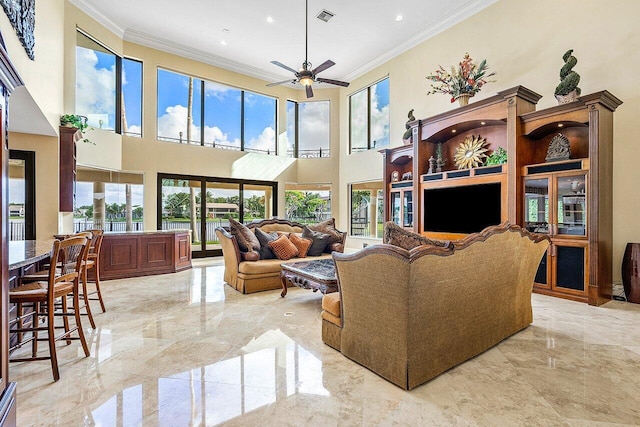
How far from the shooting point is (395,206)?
6934 millimetres

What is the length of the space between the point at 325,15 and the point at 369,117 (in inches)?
120

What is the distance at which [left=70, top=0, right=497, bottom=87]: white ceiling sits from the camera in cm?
592

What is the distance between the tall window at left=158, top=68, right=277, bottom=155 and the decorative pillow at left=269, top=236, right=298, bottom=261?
4.48 m

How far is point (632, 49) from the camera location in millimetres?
4180

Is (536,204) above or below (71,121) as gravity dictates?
below

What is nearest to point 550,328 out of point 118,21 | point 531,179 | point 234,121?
point 531,179

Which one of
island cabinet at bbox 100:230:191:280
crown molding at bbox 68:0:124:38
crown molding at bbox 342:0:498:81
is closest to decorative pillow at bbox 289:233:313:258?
island cabinet at bbox 100:230:191:280

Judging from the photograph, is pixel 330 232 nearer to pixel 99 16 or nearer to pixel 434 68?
pixel 434 68

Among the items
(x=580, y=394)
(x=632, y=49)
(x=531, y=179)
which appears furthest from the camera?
(x=531, y=179)

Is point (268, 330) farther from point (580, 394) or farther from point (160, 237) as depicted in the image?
point (160, 237)

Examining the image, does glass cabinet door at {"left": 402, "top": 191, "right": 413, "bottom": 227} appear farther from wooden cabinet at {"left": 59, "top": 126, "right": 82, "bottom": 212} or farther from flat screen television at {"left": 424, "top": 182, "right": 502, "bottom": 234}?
wooden cabinet at {"left": 59, "top": 126, "right": 82, "bottom": 212}

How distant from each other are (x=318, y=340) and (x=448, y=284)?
137cm

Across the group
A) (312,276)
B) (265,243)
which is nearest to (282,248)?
(265,243)

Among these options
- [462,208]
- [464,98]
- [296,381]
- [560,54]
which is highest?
[560,54]
